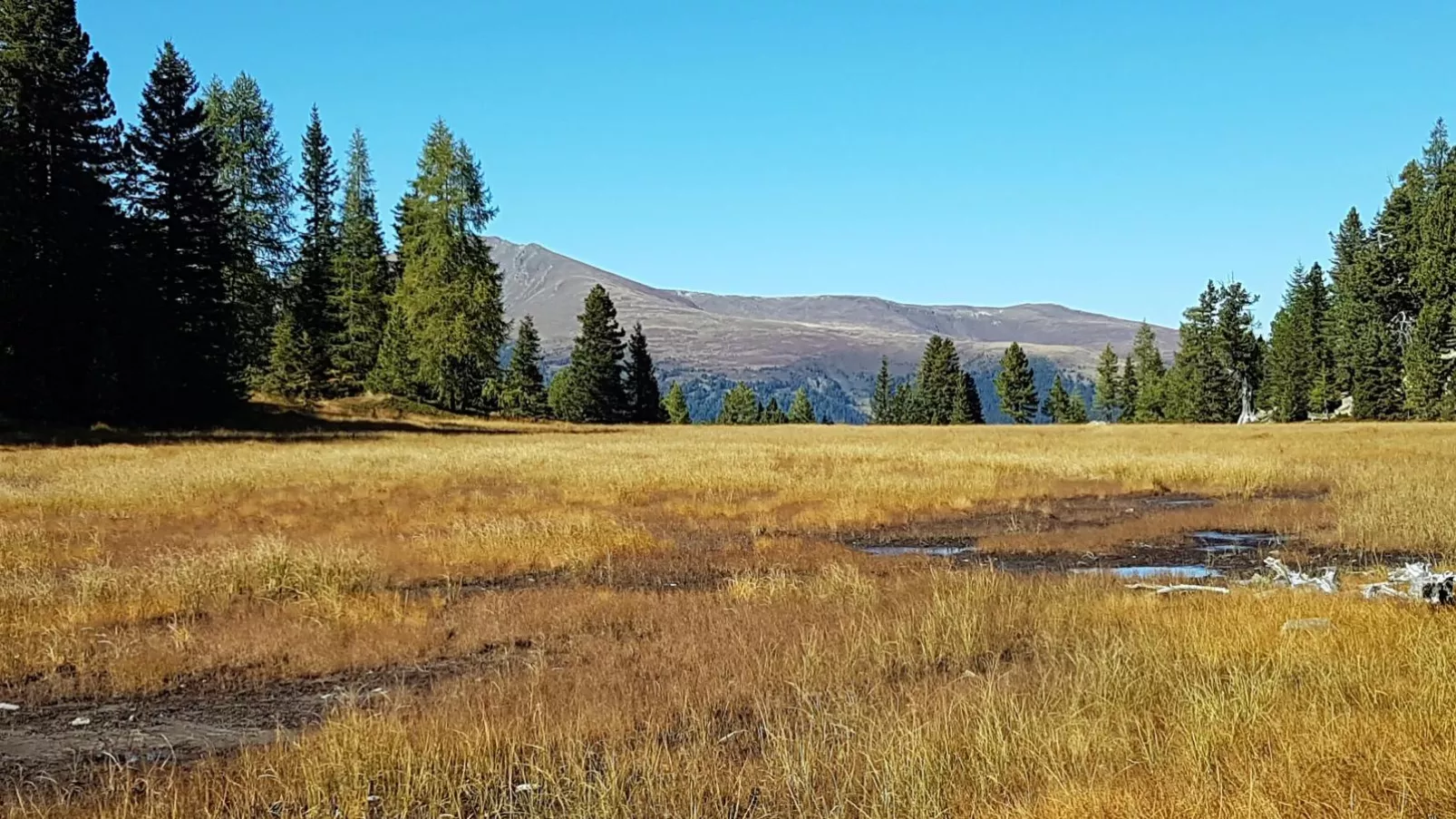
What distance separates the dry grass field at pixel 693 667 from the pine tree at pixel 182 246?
22.3 m

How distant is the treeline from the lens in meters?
35.5

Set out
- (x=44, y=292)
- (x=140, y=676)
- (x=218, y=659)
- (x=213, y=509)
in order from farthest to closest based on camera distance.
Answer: (x=44, y=292)
(x=213, y=509)
(x=218, y=659)
(x=140, y=676)

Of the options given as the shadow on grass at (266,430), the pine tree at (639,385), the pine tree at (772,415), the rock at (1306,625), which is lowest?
the pine tree at (772,415)

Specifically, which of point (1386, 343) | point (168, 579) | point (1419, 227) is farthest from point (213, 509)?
point (1386, 343)

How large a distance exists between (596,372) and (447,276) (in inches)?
1153

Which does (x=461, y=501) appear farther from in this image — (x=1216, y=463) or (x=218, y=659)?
(x=1216, y=463)

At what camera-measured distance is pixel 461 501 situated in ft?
69.2

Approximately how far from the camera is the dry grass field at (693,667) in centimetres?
538

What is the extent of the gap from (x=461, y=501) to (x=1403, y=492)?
1909 cm

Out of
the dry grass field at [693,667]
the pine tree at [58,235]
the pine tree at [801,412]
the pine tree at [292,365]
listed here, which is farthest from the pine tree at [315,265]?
the pine tree at [801,412]

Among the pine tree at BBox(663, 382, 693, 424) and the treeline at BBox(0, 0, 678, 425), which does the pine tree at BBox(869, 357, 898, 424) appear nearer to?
the pine tree at BBox(663, 382, 693, 424)

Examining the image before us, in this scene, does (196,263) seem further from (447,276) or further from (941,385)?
(941,385)

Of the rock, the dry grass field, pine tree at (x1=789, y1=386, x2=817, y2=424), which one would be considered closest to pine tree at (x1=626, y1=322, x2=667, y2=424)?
pine tree at (x1=789, y1=386, x2=817, y2=424)

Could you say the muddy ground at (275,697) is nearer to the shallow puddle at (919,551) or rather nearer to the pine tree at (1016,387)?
the shallow puddle at (919,551)
